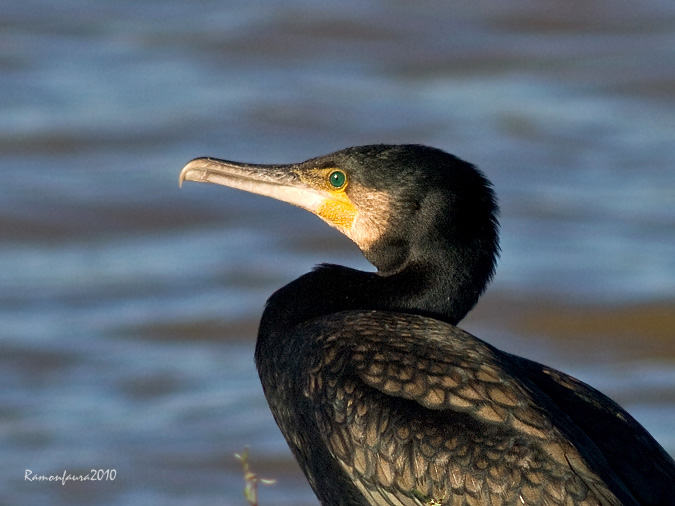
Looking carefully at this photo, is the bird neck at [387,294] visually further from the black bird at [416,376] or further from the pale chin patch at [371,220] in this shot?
the pale chin patch at [371,220]

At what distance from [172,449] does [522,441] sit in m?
5.08

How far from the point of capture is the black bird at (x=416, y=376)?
18.6 ft

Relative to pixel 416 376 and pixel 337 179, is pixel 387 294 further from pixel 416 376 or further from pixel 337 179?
pixel 416 376

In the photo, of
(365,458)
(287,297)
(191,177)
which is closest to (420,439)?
(365,458)

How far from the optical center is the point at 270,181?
6895 mm

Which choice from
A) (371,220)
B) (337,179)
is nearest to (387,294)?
(371,220)

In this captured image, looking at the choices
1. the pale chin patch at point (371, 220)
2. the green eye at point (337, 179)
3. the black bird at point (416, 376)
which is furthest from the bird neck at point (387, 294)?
the green eye at point (337, 179)

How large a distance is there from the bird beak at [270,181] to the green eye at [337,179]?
0.28ft

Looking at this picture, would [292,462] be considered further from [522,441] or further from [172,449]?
[522,441]

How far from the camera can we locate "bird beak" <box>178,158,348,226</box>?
22.6 ft

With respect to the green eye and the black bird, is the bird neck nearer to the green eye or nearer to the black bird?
the black bird

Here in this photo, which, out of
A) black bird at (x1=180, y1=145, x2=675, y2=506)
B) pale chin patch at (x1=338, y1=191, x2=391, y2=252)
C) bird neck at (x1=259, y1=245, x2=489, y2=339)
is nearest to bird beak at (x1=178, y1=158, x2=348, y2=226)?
black bird at (x1=180, y1=145, x2=675, y2=506)

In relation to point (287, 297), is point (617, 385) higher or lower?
higher

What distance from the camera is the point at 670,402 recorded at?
11016 mm
